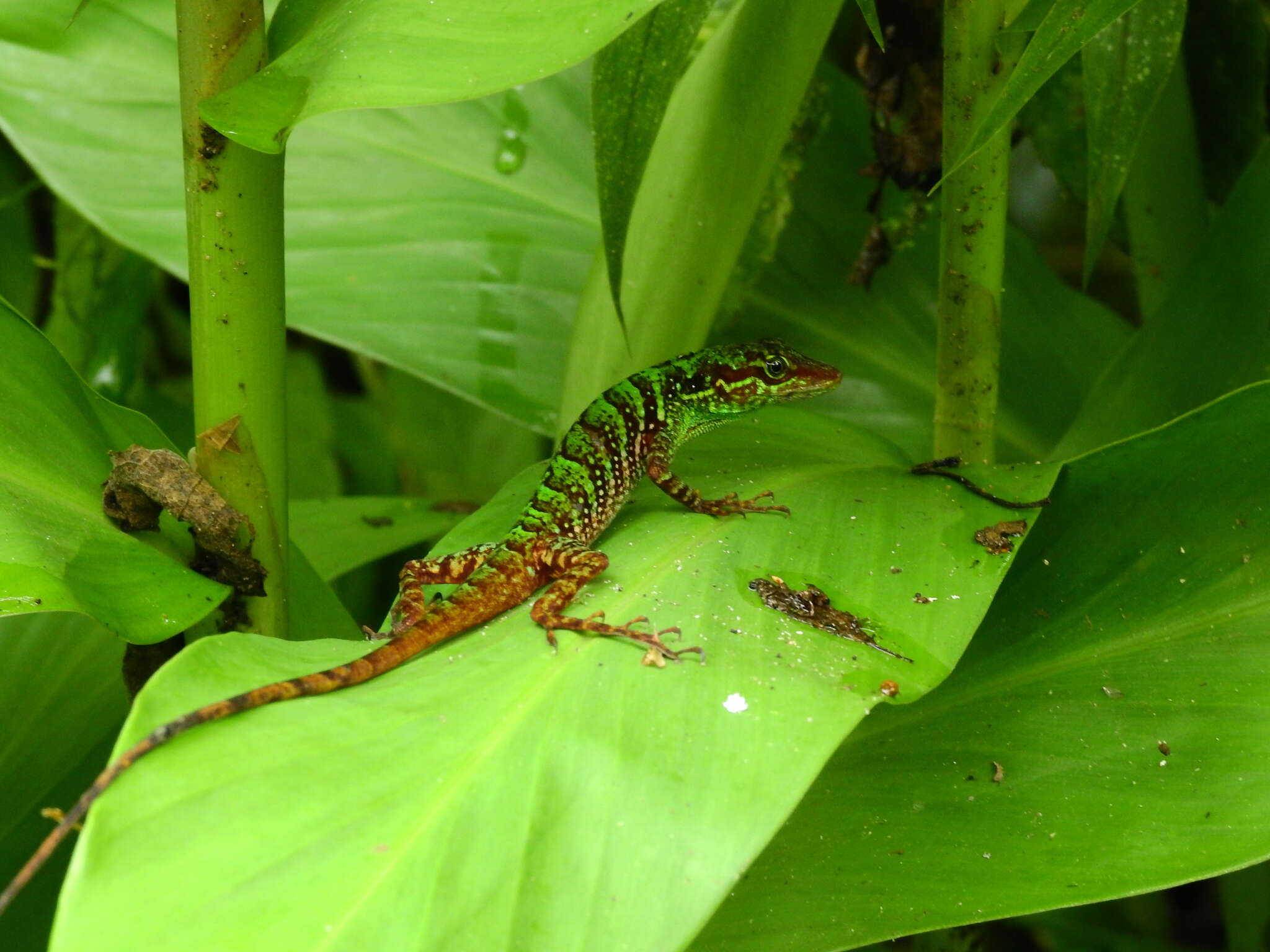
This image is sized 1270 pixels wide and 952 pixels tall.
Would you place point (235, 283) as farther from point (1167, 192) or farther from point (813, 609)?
point (1167, 192)

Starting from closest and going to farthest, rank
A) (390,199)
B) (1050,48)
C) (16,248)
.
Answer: (1050,48), (390,199), (16,248)

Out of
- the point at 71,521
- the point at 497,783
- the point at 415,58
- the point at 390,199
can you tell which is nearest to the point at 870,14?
the point at 415,58

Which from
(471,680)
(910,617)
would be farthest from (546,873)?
(910,617)

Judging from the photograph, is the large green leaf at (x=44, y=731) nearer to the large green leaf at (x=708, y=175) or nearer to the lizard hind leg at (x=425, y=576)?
the lizard hind leg at (x=425, y=576)

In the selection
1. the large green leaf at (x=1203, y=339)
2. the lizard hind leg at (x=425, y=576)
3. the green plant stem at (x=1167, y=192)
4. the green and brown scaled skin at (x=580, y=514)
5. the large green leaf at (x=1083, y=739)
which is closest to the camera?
the green and brown scaled skin at (x=580, y=514)

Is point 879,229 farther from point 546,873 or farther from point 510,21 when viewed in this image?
point 546,873

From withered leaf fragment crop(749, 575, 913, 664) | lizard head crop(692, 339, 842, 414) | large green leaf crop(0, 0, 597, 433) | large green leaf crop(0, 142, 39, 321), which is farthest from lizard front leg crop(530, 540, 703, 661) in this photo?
large green leaf crop(0, 142, 39, 321)

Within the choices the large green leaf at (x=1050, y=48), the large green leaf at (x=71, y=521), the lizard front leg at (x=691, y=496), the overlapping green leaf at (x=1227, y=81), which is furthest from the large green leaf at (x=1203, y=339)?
the large green leaf at (x=71, y=521)
